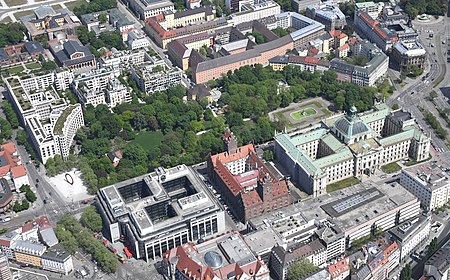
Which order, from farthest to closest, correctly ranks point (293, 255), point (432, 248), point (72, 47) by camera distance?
point (72, 47) → point (432, 248) → point (293, 255)

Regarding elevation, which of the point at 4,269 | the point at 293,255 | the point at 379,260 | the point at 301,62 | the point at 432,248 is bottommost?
the point at 301,62

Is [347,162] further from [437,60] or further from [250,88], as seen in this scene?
[437,60]

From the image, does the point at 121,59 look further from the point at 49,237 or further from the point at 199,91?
the point at 49,237

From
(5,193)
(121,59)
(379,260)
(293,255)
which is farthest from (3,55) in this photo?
(379,260)

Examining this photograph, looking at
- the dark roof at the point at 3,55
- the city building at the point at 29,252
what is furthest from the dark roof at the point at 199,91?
the city building at the point at 29,252

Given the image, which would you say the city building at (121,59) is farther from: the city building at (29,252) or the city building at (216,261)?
the city building at (216,261)

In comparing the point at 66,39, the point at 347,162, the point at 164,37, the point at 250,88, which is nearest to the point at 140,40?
the point at 164,37

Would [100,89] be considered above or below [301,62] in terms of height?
above
